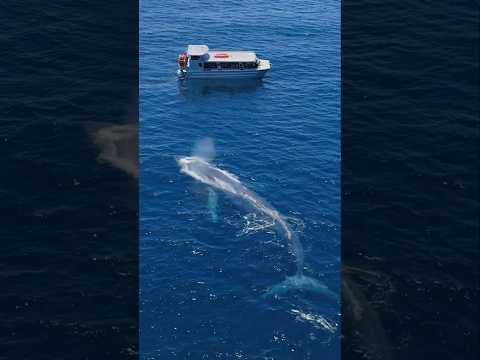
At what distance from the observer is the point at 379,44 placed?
6673 inches

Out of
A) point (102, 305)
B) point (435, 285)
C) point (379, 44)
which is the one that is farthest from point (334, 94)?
point (102, 305)

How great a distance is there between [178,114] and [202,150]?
19443 mm

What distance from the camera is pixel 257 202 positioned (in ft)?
506

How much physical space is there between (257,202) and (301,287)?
84.9ft

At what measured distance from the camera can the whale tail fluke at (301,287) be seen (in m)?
133

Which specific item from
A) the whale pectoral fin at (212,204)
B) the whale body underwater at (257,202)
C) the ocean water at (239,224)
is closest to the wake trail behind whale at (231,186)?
the whale body underwater at (257,202)

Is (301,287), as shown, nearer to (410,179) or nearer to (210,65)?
(410,179)

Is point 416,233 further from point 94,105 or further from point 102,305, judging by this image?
point 94,105

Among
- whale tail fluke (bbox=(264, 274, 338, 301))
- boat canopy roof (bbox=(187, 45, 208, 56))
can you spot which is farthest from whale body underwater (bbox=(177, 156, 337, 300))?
boat canopy roof (bbox=(187, 45, 208, 56))

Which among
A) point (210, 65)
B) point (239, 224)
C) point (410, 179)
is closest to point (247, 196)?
point (239, 224)

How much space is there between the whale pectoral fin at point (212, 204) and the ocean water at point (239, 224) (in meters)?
0.21

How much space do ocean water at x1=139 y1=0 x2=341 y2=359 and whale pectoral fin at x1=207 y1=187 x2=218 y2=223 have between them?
212 millimetres

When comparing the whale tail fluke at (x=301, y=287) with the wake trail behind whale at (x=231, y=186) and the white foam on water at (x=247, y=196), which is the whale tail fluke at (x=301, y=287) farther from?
the wake trail behind whale at (x=231, y=186)

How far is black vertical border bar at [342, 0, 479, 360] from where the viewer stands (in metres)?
121
